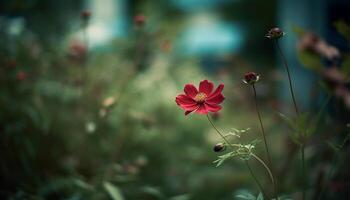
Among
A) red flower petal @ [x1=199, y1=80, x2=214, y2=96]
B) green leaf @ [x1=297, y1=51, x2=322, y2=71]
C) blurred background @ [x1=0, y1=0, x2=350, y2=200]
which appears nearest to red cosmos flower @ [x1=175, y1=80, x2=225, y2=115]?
red flower petal @ [x1=199, y1=80, x2=214, y2=96]

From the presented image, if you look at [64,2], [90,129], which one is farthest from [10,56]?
[64,2]

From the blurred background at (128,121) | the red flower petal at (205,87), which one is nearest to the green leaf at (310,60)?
the blurred background at (128,121)

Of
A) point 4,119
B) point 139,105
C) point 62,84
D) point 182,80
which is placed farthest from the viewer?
point 182,80

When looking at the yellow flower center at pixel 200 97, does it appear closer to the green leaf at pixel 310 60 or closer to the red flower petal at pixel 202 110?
the red flower petal at pixel 202 110

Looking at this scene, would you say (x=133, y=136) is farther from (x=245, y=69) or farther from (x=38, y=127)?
(x=245, y=69)

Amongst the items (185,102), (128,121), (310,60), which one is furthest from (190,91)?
(128,121)

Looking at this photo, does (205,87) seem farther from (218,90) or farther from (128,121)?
(128,121)
